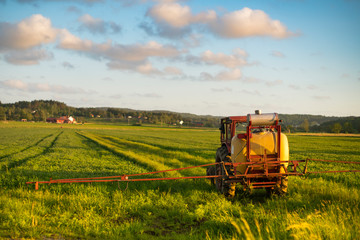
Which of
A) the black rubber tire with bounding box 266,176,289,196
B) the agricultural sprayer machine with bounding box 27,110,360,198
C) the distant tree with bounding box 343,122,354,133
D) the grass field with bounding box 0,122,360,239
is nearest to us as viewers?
the grass field with bounding box 0,122,360,239

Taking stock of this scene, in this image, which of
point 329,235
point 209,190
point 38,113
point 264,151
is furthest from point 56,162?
point 38,113

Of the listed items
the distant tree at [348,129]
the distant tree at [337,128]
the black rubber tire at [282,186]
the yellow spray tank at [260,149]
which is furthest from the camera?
the distant tree at [348,129]

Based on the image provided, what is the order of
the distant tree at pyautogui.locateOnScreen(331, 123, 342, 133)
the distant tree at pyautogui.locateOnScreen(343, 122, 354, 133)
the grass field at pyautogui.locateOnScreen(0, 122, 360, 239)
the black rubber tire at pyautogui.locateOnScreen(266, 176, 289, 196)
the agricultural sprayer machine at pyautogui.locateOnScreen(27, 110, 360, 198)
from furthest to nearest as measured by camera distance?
the distant tree at pyautogui.locateOnScreen(343, 122, 354, 133)
the distant tree at pyautogui.locateOnScreen(331, 123, 342, 133)
the black rubber tire at pyautogui.locateOnScreen(266, 176, 289, 196)
the agricultural sprayer machine at pyautogui.locateOnScreen(27, 110, 360, 198)
the grass field at pyautogui.locateOnScreen(0, 122, 360, 239)

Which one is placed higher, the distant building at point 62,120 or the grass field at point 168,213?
the distant building at point 62,120

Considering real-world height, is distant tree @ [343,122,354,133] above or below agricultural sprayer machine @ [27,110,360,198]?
below

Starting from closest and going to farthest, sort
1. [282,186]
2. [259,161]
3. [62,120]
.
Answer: [259,161] < [282,186] < [62,120]

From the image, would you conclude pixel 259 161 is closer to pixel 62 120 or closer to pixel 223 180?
pixel 223 180

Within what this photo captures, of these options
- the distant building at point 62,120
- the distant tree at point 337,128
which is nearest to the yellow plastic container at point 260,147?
the distant tree at point 337,128

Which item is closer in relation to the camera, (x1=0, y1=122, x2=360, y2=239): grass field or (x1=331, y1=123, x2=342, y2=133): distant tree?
(x1=0, y1=122, x2=360, y2=239): grass field

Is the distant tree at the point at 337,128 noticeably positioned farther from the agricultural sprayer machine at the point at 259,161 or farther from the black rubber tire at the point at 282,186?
the black rubber tire at the point at 282,186

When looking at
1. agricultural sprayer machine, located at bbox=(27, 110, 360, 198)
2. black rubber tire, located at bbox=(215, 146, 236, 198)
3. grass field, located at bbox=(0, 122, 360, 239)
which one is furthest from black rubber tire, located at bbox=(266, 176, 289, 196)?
black rubber tire, located at bbox=(215, 146, 236, 198)

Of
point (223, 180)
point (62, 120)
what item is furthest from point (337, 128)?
point (62, 120)

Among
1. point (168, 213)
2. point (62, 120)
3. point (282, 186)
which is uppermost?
point (62, 120)

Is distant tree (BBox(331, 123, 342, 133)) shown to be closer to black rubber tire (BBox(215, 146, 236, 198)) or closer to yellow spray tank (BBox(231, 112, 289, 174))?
black rubber tire (BBox(215, 146, 236, 198))
